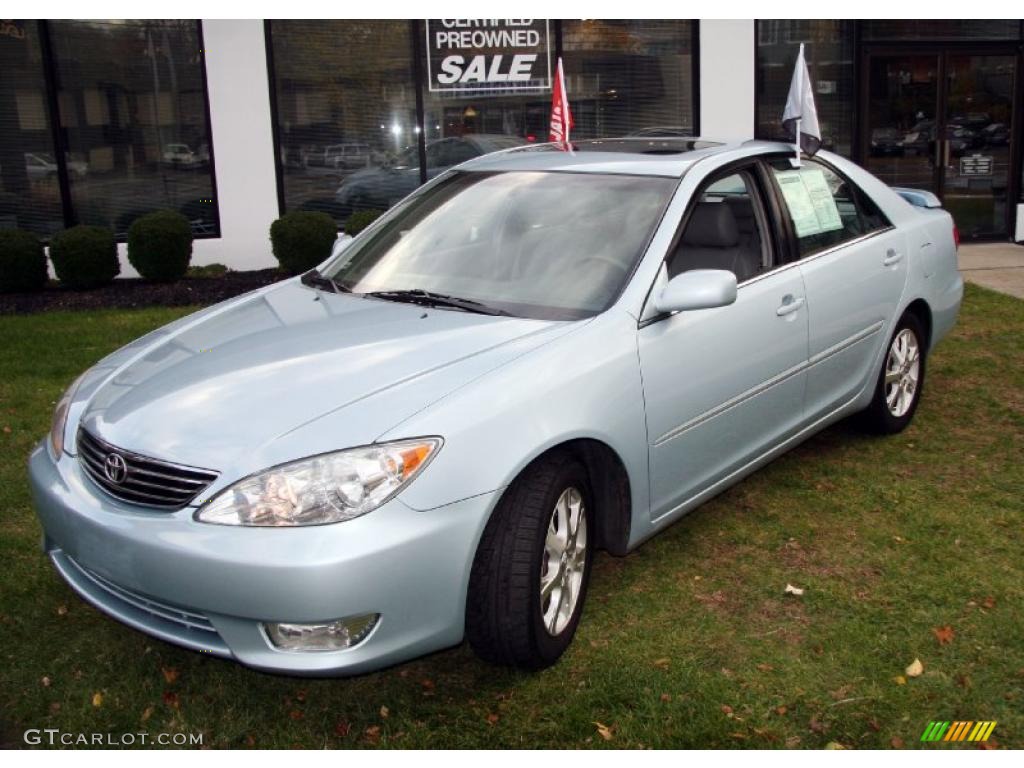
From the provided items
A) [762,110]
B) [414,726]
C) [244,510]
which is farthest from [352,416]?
Result: [762,110]

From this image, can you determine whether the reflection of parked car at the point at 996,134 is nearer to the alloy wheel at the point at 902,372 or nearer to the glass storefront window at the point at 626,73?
the glass storefront window at the point at 626,73

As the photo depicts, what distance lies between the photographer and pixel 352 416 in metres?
3.20

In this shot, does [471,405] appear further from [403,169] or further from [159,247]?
[403,169]

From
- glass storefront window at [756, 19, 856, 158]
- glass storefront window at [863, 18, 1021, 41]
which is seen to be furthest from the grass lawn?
glass storefront window at [863, 18, 1021, 41]

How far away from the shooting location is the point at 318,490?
305 centimetres

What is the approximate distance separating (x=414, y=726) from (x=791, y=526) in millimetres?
2092

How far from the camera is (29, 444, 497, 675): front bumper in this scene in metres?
2.99

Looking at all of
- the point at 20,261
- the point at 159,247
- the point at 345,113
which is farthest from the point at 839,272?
the point at 20,261

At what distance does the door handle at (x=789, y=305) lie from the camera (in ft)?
14.9

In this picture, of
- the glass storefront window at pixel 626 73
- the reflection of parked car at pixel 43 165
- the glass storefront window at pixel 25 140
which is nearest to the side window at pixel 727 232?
the glass storefront window at pixel 626 73

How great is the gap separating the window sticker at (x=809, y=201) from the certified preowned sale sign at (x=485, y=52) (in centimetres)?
759

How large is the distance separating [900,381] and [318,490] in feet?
12.4

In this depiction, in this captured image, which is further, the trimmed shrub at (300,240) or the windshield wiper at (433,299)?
the trimmed shrub at (300,240)
